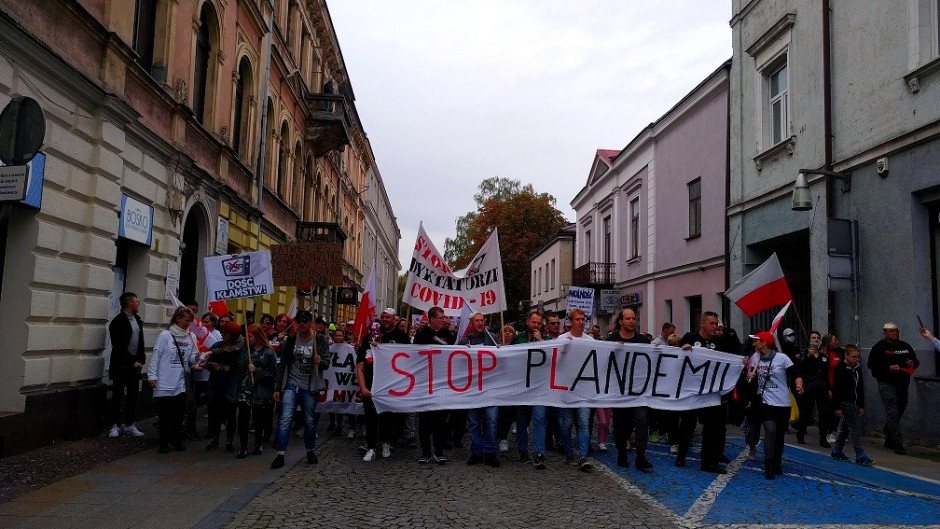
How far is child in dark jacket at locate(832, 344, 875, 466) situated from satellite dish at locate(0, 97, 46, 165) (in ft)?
31.0

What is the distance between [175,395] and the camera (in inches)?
358

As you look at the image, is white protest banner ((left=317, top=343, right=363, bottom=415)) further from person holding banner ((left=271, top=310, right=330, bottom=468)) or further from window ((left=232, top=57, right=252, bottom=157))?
window ((left=232, top=57, right=252, bottom=157))

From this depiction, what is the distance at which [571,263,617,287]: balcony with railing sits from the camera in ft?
99.9

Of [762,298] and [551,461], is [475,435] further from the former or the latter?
[762,298]

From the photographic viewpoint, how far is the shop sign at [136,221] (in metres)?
10.9

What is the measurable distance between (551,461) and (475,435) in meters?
1.04

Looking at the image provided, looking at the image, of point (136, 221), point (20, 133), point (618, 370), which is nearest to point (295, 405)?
point (618, 370)

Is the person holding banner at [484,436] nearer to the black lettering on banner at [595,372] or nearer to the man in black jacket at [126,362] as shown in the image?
the black lettering on banner at [595,372]

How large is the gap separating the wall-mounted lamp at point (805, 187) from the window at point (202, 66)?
11.7m

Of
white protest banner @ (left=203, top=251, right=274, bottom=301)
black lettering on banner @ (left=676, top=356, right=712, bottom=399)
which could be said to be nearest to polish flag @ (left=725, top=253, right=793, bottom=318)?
black lettering on banner @ (left=676, top=356, right=712, bottom=399)

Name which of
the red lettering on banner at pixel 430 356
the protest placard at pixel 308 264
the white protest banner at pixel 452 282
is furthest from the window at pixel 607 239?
the red lettering on banner at pixel 430 356

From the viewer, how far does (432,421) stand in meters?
8.96

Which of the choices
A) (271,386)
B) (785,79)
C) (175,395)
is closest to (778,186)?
(785,79)

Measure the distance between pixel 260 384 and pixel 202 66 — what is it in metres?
9.10
